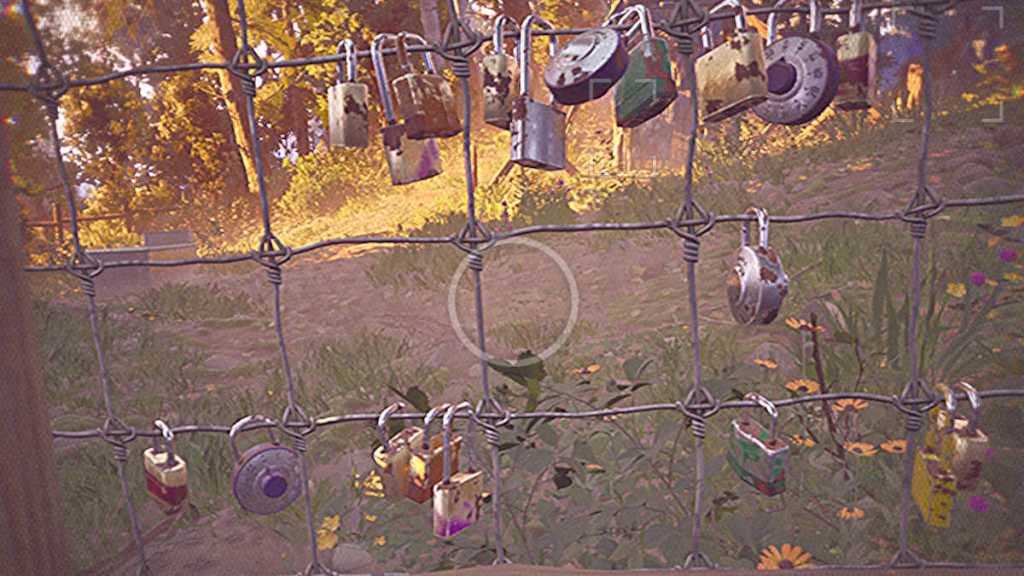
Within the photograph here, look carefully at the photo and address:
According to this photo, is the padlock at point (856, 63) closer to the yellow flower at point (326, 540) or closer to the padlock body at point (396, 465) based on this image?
the padlock body at point (396, 465)

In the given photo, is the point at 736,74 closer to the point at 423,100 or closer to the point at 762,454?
the point at 423,100

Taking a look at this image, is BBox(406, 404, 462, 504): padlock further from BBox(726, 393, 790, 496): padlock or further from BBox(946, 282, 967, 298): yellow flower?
BBox(946, 282, 967, 298): yellow flower

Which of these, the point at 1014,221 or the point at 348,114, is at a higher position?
the point at 348,114

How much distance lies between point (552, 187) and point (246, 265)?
4307 mm

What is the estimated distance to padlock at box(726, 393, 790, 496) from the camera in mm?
1346

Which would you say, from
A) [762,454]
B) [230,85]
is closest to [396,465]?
[762,454]

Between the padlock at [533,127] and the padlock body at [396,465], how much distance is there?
621 millimetres

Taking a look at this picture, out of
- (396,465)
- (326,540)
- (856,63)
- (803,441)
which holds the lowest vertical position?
(326,540)

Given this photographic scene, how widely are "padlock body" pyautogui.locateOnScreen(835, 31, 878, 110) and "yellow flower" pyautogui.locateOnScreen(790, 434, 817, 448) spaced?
5.90ft

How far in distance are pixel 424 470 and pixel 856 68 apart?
1.15 metres

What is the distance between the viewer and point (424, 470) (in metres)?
1.38

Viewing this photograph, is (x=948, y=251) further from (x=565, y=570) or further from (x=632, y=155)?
(x=632, y=155)

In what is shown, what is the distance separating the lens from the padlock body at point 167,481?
144 centimetres

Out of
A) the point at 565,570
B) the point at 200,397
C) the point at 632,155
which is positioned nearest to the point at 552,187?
the point at 632,155
